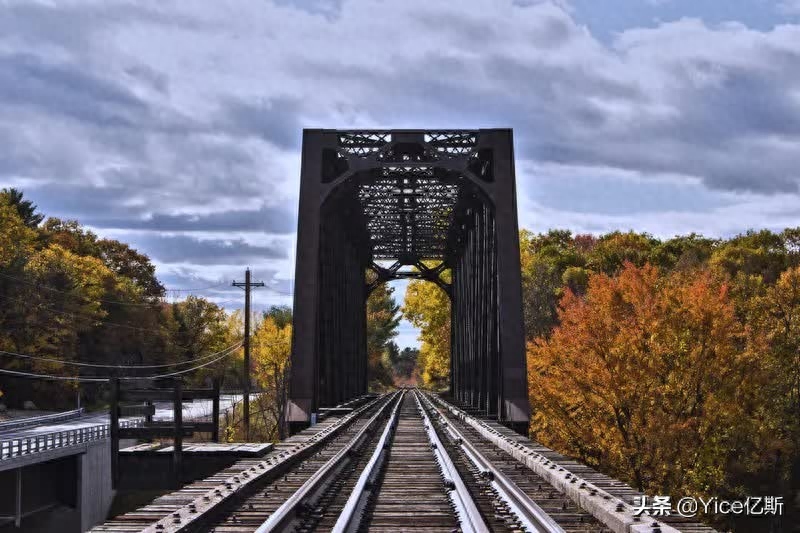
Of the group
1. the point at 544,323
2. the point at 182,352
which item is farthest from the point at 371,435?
the point at 182,352

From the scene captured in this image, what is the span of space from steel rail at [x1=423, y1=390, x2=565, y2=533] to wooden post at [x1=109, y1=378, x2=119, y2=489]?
10.0m

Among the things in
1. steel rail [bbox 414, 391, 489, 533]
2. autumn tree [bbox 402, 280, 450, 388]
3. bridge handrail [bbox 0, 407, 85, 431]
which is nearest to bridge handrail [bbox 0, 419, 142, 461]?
bridge handrail [bbox 0, 407, 85, 431]

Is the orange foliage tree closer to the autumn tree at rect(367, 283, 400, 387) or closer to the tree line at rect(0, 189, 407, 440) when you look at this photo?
the tree line at rect(0, 189, 407, 440)

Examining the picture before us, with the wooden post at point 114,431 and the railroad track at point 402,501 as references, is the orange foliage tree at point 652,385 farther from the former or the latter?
the railroad track at point 402,501

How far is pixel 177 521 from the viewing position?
8.56 m

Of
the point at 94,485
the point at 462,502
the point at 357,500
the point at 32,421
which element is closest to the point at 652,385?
the point at 94,485

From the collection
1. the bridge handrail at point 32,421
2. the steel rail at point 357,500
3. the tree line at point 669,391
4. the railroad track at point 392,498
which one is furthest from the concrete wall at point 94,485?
the steel rail at point 357,500

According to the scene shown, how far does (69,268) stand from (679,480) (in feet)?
158

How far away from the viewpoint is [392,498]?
1153 cm

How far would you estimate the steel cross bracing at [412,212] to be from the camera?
82.0ft

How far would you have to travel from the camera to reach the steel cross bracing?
24984mm

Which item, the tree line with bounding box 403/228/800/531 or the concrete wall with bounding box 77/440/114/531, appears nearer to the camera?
the tree line with bounding box 403/228/800/531

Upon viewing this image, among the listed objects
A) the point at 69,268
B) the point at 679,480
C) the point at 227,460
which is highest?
the point at 69,268

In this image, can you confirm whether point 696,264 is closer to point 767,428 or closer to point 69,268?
point 767,428
